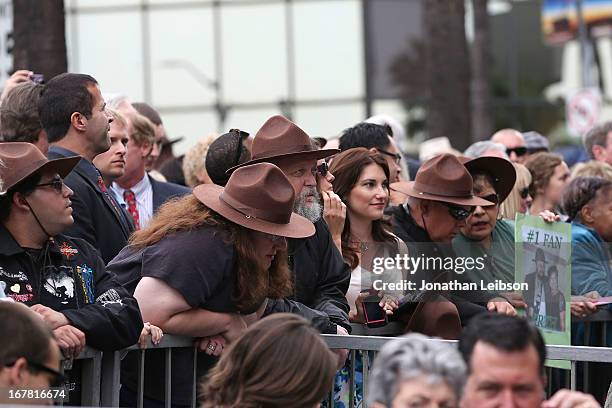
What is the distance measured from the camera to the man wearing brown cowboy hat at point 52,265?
5.73 meters

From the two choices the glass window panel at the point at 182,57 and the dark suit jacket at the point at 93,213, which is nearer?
the dark suit jacket at the point at 93,213

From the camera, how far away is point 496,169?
28.6 ft

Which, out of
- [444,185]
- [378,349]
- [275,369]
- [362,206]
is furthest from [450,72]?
[275,369]

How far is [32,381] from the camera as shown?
4.56 meters

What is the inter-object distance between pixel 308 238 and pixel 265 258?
811 millimetres

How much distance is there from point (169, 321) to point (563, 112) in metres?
32.9

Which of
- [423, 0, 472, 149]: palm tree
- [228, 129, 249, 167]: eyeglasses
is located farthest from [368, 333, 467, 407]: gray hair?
[423, 0, 472, 149]: palm tree

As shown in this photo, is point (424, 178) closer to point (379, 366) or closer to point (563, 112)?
point (379, 366)

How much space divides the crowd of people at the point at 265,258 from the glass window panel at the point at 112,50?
21.9 metres

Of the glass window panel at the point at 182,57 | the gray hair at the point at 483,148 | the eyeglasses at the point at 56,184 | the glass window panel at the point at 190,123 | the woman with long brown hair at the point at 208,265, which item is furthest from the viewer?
the glass window panel at the point at 190,123

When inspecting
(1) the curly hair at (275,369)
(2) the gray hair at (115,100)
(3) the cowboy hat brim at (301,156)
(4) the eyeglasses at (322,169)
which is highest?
(2) the gray hair at (115,100)

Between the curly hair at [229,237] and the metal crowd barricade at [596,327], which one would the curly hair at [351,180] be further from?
the curly hair at [229,237]

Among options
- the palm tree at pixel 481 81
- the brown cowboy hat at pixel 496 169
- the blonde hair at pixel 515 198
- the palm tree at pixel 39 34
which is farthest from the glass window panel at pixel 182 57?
the brown cowboy hat at pixel 496 169

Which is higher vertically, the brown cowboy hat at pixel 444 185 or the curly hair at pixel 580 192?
the brown cowboy hat at pixel 444 185
